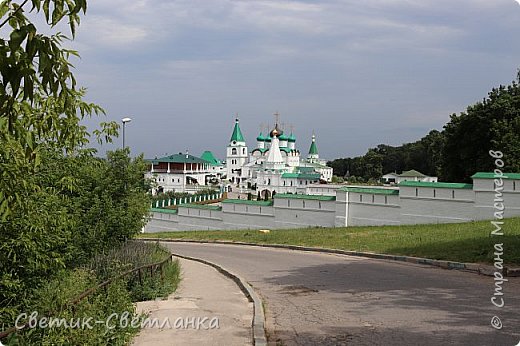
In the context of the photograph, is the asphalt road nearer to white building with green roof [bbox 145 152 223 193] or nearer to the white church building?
the white church building

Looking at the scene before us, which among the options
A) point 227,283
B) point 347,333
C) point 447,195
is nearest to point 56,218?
point 347,333

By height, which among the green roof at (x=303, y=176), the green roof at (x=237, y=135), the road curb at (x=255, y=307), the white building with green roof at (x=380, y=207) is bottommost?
the road curb at (x=255, y=307)

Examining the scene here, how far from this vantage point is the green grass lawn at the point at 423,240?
15.7 m

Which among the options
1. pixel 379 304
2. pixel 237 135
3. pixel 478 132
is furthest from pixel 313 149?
pixel 379 304

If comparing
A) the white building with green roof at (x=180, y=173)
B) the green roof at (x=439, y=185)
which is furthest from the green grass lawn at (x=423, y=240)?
the white building with green roof at (x=180, y=173)

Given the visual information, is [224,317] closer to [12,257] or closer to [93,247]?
[12,257]

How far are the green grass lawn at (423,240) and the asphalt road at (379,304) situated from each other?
51.5 inches

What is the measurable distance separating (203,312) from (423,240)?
37.1 feet

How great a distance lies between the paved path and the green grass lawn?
6.17 meters

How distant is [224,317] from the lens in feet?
31.3

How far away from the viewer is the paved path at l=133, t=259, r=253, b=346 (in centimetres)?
796

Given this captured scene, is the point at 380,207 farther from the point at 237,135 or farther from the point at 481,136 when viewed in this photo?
the point at 237,135

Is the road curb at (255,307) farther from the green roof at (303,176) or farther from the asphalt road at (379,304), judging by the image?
the green roof at (303,176)

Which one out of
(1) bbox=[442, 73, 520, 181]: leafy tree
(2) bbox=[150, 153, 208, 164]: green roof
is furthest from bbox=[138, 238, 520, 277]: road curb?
(2) bbox=[150, 153, 208, 164]: green roof
